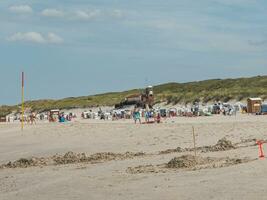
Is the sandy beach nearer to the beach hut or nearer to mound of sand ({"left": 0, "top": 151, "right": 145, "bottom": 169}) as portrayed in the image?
mound of sand ({"left": 0, "top": 151, "right": 145, "bottom": 169})

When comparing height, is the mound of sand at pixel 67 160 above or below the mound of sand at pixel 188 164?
above

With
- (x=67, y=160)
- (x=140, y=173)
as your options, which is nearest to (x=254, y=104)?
(x=67, y=160)

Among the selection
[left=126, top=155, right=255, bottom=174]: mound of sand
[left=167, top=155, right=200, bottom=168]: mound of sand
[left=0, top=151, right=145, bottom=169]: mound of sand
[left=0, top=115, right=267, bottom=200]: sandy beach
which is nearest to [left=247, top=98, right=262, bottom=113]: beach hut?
[left=0, top=115, right=267, bottom=200]: sandy beach

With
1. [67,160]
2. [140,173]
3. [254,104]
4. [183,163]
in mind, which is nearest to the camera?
[140,173]

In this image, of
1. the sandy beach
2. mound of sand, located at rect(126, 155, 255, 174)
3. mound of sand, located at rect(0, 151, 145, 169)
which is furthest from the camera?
mound of sand, located at rect(0, 151, 145, 169)

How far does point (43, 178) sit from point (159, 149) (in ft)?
22.1

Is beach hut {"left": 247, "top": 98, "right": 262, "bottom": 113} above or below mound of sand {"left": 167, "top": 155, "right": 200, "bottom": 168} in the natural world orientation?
above

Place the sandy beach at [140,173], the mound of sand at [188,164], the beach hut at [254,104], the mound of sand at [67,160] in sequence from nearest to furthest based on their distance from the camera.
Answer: the sandy beach at [140,173], the mound of sand at [188,164], the mound of sand at [67,160], the beach hut at [254,104]

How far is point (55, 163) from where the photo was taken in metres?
17.7

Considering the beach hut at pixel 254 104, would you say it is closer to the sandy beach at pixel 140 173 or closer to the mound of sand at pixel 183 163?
the sandy beach at pixel 140 173

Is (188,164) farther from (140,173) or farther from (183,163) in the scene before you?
(140,173)

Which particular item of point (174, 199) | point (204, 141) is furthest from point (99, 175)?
point (204, 141)

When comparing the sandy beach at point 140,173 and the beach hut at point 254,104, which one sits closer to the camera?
the sandy beach at point 140,173

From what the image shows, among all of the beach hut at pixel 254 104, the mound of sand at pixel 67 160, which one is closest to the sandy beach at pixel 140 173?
the mound of sand at pixel 67 160
